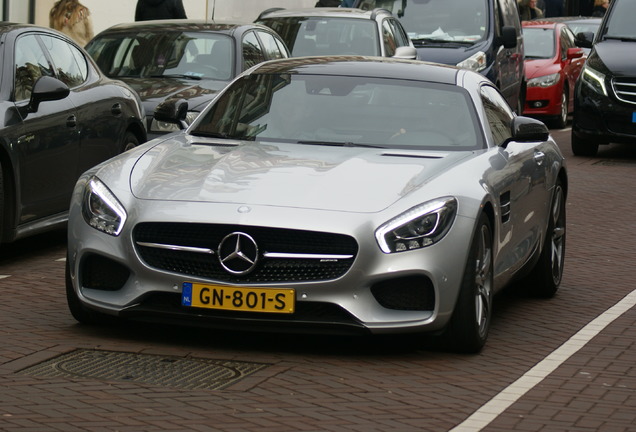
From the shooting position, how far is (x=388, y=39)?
18.4 metres

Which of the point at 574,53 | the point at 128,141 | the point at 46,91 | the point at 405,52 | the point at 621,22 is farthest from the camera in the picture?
the point at 574,53

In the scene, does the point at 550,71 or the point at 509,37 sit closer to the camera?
the point at 509,37

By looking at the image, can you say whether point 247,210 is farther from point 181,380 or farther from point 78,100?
point 78,100

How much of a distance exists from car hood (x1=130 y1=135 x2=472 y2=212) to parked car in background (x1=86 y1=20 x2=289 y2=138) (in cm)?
603

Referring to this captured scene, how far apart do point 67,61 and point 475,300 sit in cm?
488

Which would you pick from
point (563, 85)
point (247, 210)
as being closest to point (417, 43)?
point (563, 85)

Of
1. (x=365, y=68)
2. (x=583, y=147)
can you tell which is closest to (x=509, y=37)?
(x=583, y=147)

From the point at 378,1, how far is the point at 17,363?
601 inches

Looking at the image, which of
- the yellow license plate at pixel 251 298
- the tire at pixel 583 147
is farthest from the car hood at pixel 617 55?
the yellow license plate at pixel 251 298

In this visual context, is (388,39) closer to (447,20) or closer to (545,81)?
(447,20)

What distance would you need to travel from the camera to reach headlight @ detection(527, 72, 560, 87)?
23.8 meters

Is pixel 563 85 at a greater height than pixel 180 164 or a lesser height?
lesser

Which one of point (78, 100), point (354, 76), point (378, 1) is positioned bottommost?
point (378, 1)

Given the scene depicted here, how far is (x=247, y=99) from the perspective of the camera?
350 inches
